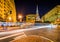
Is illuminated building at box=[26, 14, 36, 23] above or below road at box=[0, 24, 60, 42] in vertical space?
above

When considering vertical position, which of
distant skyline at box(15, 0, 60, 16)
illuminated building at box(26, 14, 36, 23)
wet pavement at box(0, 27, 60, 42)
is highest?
distant skyline at box(15, 0, 60, 16)

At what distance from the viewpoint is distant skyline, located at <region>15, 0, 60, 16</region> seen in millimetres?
3218

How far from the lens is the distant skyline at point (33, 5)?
322cm

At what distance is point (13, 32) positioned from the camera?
2650 millimetres

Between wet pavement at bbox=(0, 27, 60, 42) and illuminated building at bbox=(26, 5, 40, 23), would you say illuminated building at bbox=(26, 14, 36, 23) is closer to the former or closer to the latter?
illuminated building at bbox=(26, 5, 40, 23)

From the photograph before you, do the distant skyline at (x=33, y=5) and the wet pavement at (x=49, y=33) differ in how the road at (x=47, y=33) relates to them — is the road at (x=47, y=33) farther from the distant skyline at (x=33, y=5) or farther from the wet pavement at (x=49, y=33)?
the distant skyline at (x=33, y=5)

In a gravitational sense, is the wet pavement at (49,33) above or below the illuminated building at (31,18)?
below

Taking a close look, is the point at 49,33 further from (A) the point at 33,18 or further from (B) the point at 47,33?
(A) the point at 33,18

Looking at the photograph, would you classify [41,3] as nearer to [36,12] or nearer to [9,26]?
[36,12]

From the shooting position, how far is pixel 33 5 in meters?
3.20

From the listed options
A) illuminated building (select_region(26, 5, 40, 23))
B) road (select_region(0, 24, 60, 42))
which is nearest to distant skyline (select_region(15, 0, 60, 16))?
illuminated building (select_region(26, 5, 40, 23))

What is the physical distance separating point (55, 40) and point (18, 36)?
81 cm

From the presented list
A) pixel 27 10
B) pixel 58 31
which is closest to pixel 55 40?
pixel 58 31

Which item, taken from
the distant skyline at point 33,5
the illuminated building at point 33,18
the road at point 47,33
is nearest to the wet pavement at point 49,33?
the road at point 47,33
